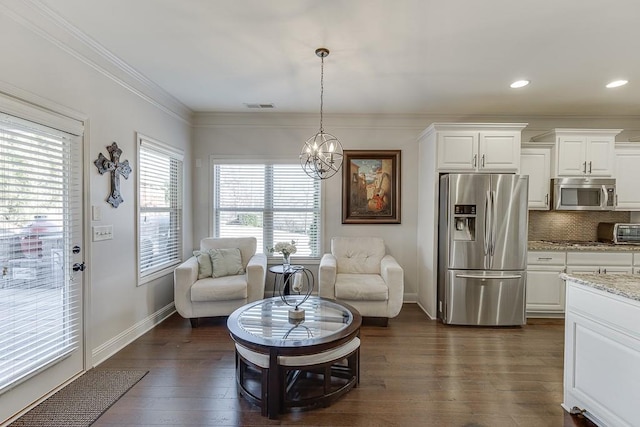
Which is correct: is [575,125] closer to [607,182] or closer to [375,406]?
[607,182]

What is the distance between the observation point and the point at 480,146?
3699 millimetres

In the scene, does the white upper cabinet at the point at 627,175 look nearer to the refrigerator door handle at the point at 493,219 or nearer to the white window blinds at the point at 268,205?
the refrigerator door handle at the point at 493,219

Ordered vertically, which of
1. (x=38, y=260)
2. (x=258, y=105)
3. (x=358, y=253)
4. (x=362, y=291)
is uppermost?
(x=258, y=105)

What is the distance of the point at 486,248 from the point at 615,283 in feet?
5.68

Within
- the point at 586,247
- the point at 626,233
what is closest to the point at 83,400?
the point at 586,247

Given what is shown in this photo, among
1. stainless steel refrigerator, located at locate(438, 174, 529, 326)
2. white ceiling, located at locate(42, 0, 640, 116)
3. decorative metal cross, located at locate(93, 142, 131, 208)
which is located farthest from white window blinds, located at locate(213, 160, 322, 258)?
stainless steel refrigerator, located at locate(438, 174, 529, 326)

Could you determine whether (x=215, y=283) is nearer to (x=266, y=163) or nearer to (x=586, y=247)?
(x=266, y=163)

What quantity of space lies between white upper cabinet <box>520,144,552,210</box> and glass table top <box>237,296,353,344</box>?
10.0 ft

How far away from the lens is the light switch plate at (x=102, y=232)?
2645 mm

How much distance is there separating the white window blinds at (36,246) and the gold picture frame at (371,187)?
3.10 meters

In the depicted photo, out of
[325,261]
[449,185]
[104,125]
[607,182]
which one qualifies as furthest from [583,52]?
[104,125]

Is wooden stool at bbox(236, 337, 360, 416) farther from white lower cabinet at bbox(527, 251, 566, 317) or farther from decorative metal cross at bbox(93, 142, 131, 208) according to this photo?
white lower cabinet at bbox(527, 251, 566, 317)

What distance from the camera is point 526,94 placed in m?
3.61

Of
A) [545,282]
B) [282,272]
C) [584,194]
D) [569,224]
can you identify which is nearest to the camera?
[282,272]
